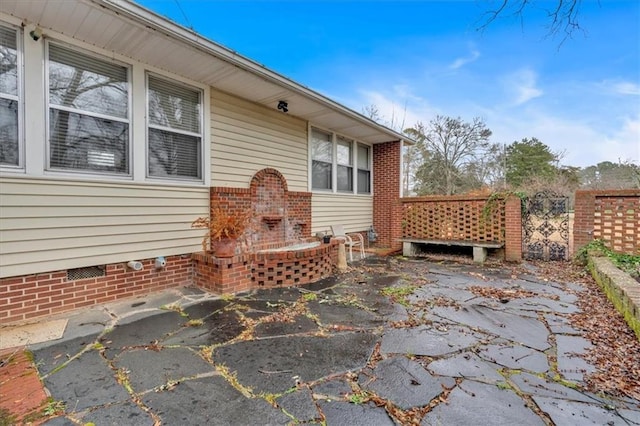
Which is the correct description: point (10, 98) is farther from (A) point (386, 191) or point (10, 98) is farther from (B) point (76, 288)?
(A) point (386, 191)

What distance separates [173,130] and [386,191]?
603 centimetres

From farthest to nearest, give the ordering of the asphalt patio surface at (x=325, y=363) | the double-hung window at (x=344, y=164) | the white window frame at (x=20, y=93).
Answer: the double-hung window at (x=344, y=164), the white window frame at (x=20, y=93), the asphalt patio surface at (x=325, y=363)

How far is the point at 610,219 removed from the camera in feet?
19.3

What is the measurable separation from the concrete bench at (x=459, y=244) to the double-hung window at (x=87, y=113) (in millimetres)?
6454

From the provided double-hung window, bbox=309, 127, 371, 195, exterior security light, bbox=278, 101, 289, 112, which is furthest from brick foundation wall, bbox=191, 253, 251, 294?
double-hung window, bbox=309, 127, 371, 195

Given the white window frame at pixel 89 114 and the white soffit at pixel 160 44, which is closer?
the white soffit at pixel 160 44

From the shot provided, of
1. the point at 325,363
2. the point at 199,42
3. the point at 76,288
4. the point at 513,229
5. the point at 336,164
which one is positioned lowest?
the point at 325,363

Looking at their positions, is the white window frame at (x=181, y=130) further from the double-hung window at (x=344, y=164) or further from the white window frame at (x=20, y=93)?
the double-hung window at (x=344, y=164)

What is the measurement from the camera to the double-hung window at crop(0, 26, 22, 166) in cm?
311

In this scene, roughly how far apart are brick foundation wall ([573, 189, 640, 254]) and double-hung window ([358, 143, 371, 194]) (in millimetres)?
4803

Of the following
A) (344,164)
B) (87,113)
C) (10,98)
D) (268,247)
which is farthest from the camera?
(344,164)

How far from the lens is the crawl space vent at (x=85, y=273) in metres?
3.55

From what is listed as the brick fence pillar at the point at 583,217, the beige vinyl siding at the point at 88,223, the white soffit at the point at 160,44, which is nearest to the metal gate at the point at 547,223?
the brick fence pillar at the point at 583,217

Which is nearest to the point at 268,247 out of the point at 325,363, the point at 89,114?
the point at 89,114
